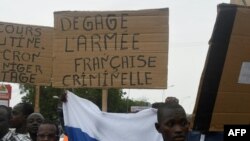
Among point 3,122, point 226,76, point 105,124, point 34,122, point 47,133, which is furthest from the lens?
point 34,122

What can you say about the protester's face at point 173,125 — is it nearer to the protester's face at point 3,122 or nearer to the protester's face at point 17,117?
the protester's face at point 3,122

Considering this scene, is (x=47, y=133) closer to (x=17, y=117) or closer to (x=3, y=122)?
(x=3, y=122)

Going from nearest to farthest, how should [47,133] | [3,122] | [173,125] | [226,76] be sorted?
1. [173,125]
2. [226,76]
3. [47,133]
4. [3,122]

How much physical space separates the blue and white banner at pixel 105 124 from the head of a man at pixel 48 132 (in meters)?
0.47

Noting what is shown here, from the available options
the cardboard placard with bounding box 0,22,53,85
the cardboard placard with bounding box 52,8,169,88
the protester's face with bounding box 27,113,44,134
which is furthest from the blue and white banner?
the cardboard placard with bounding box 0,22,53,85

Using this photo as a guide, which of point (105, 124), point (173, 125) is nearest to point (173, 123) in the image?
point (173, 125)

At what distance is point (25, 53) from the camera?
20.6 ft

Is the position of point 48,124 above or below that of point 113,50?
below

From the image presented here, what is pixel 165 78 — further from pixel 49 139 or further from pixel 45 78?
pixel 45 78

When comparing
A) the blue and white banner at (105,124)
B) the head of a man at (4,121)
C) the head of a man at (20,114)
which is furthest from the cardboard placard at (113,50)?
the head of a man at (4,121)

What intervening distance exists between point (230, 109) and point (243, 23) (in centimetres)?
56

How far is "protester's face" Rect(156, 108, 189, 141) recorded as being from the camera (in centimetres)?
321

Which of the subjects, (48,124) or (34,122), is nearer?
(48,124)

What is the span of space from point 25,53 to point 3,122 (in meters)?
2.04
